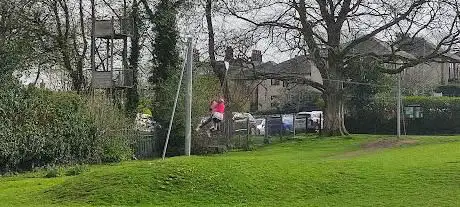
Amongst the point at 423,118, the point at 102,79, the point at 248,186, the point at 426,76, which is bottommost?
the point at 248,186

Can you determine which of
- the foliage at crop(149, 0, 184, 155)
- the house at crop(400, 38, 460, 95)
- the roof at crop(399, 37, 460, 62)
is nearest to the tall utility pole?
the foliage at crop(149, 0, 184, 155)

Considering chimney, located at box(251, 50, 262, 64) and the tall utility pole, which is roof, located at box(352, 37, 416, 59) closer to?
chimney, located at box(251, 50, 262, 64)

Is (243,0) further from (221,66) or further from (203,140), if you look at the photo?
(203,140)

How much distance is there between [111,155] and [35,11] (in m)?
9.47

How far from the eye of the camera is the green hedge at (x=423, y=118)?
48.4m

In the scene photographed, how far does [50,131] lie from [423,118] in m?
32.5

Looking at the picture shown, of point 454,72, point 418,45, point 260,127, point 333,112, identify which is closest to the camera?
point 418,45

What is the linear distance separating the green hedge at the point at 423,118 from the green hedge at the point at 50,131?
26.5m

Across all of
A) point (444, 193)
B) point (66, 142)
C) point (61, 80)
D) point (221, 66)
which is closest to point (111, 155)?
point (66, 142)

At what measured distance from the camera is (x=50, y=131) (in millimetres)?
23875

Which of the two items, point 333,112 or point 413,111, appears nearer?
point 333,112

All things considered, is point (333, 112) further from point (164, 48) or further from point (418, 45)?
point (164, 48)

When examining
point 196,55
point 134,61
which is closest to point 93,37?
point 134,61

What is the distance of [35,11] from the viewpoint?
31938mm
